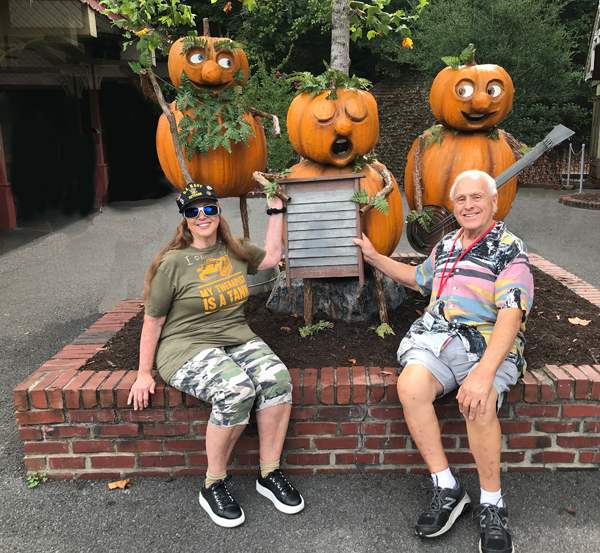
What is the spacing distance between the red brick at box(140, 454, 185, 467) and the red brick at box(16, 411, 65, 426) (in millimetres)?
439

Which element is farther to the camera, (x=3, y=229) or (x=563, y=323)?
(x=3, y=229)

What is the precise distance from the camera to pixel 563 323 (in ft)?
10.7

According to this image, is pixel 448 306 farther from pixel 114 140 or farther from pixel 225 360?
pixel 114 140

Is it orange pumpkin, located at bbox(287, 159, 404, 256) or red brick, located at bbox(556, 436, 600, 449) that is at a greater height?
orange pumpkin, located at bbox(287, 159, 404, 256)

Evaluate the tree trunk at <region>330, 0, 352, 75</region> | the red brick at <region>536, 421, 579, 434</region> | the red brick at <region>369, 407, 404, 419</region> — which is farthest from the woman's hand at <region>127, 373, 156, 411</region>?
the tree trunk at <region>330, 0, 352, 75</region>

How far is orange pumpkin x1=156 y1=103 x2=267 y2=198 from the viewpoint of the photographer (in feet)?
11.5

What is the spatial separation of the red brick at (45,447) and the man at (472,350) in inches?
64.3

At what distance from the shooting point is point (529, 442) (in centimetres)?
251

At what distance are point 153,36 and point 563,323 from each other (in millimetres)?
3141

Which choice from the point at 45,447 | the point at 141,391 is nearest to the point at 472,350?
the point at 141,391

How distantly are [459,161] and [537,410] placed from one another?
1.70 meters

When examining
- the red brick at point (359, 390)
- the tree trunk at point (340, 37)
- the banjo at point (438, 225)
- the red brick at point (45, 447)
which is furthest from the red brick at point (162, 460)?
A: the tree trunk at point (340, 37)

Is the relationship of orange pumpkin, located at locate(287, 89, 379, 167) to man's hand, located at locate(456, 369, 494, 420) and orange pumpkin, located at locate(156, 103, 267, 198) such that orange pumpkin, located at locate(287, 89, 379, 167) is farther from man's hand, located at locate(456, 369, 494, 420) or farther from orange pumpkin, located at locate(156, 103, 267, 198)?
man's hand, located at locate(456, 369, 494, 420)

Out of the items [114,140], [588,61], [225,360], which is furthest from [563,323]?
[588,61]
